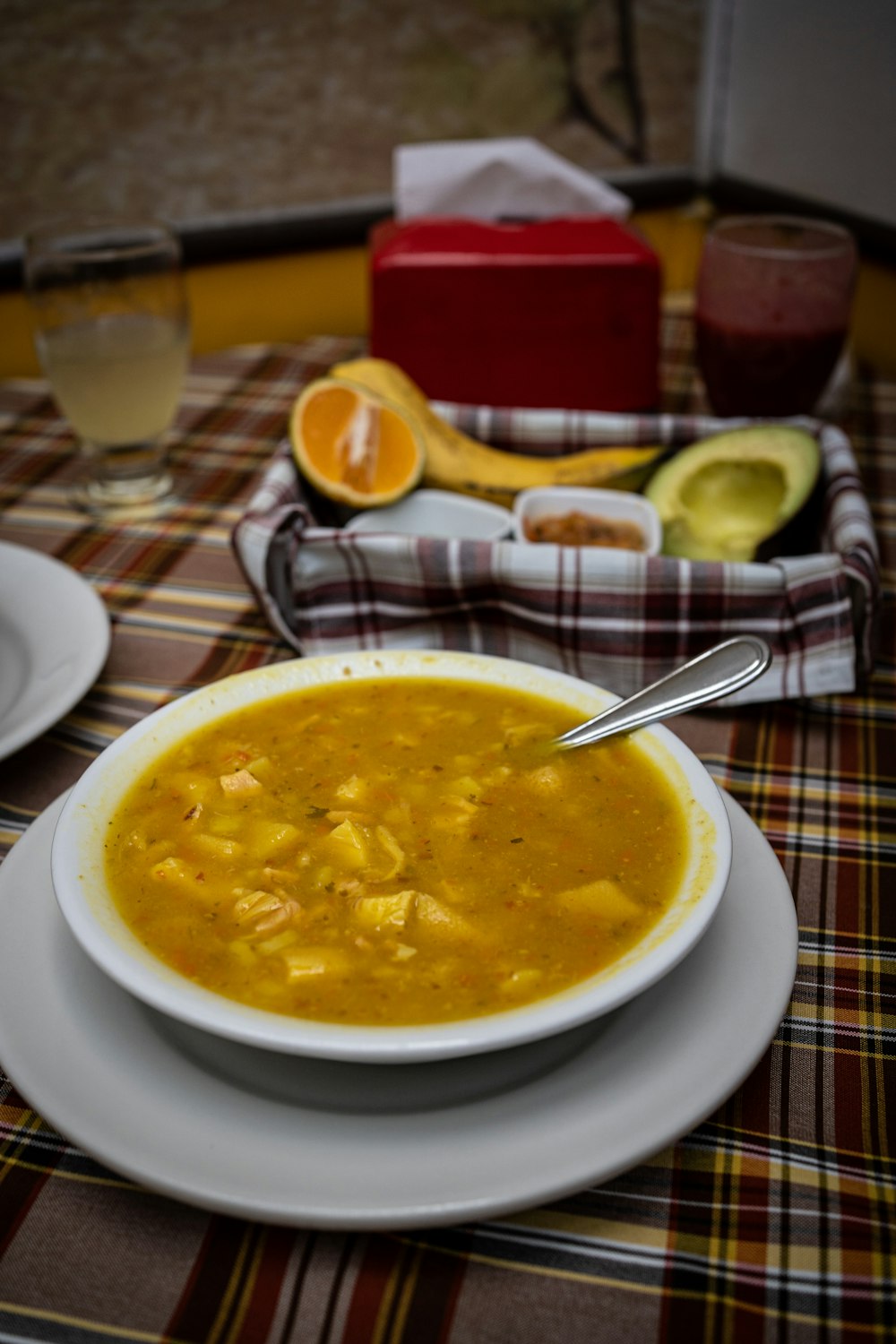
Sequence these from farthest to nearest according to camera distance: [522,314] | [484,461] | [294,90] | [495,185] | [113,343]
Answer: [294,90] → [495,185] → [522,314] → [113,343] → [484,461]

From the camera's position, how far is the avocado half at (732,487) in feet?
4.89

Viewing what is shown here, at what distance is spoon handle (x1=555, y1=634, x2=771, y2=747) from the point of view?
103 centimetres

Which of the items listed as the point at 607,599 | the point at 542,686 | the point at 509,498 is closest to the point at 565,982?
the point at 542,686

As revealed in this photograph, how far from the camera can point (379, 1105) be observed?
0.75m

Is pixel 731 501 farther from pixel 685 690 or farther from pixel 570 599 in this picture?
pixel 685 690

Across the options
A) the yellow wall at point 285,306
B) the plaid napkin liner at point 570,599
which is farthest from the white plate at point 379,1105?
the yellow wall at point 285,306

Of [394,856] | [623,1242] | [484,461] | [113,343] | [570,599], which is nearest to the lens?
[623,1242]

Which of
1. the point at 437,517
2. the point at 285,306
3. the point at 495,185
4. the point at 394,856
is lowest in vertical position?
the point at 285,306

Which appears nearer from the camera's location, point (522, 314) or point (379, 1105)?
point (379, 1105)

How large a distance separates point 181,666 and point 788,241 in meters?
1.28

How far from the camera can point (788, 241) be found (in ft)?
6.46

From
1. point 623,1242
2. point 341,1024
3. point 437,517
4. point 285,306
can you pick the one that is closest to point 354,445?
point 437,517

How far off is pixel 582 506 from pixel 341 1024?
97 centimetres

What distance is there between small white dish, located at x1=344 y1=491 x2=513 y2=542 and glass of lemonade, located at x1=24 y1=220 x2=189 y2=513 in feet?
1.60
